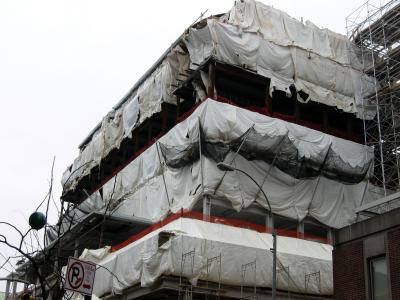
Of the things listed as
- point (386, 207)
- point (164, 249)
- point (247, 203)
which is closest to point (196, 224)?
point (164, 249)

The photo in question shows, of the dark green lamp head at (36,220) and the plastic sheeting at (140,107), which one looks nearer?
the dark green lamp head at (36,220)

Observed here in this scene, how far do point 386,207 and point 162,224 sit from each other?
12023 millimetres

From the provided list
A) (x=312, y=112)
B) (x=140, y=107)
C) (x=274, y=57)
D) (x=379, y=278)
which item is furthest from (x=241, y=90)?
(x=379, y=278)

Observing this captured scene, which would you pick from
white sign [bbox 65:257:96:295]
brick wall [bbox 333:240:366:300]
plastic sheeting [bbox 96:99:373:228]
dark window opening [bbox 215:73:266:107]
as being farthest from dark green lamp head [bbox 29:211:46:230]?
dark window opening [bbox 215:73:266:107]

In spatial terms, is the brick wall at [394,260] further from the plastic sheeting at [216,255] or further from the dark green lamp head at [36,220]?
the plastic sheeting at [216,255]

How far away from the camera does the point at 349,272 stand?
62.2 ft

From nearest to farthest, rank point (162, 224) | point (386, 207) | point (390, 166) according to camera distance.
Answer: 1. point (386, 207)
2. point (162, 224)
3. point (390, 166)

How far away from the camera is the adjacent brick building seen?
56.7 feet

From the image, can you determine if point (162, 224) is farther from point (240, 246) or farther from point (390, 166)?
point (390, 166)

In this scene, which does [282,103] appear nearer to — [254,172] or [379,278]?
[254,172]

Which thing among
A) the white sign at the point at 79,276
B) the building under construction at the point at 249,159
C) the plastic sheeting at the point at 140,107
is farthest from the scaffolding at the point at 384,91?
the white sign at the point at 79,276

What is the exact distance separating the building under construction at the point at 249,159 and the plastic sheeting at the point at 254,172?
0.27 feet

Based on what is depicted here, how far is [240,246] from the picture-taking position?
29797mm

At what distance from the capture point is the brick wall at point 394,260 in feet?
55.5
